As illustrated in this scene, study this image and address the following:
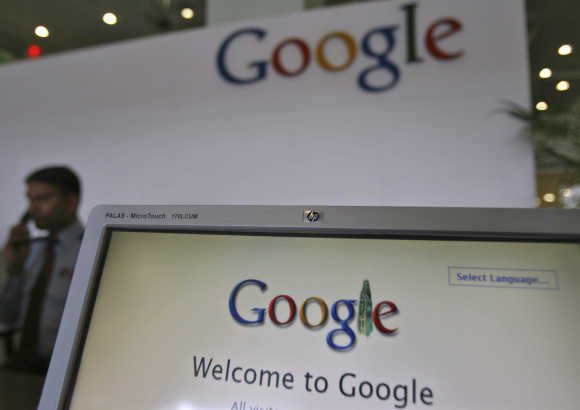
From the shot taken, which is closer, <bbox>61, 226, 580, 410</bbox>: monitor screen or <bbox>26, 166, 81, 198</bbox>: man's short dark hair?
<bbox>61, 226, 580, 410</bbox>: monitor screen

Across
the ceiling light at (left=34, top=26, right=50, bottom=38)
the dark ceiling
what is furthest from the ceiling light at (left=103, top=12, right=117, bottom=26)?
the ceiling light at (left=34, top=26, right=50, bottom=38)

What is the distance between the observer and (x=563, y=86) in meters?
0.72

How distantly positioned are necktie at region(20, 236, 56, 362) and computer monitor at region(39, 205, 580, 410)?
3.07 feet

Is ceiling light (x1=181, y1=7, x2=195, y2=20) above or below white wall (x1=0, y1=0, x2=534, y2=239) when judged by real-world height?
above

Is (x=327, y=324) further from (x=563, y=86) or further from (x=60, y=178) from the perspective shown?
(x=60, y=178)

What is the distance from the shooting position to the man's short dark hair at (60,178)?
5.55 feet

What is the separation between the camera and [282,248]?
50cm

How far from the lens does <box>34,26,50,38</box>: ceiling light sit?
0.88 meters

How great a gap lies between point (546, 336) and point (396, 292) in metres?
0.16

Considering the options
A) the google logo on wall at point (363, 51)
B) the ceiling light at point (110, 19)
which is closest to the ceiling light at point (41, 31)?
the ceiling light at point (110, 19)

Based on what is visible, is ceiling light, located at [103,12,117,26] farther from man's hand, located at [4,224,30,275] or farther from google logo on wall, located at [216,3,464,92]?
man's hand, located at [4,224,30,275]

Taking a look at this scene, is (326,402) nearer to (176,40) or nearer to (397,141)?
(397,141)

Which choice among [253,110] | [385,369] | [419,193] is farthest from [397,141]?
[385,369]

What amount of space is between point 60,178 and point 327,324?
1.72 metres
